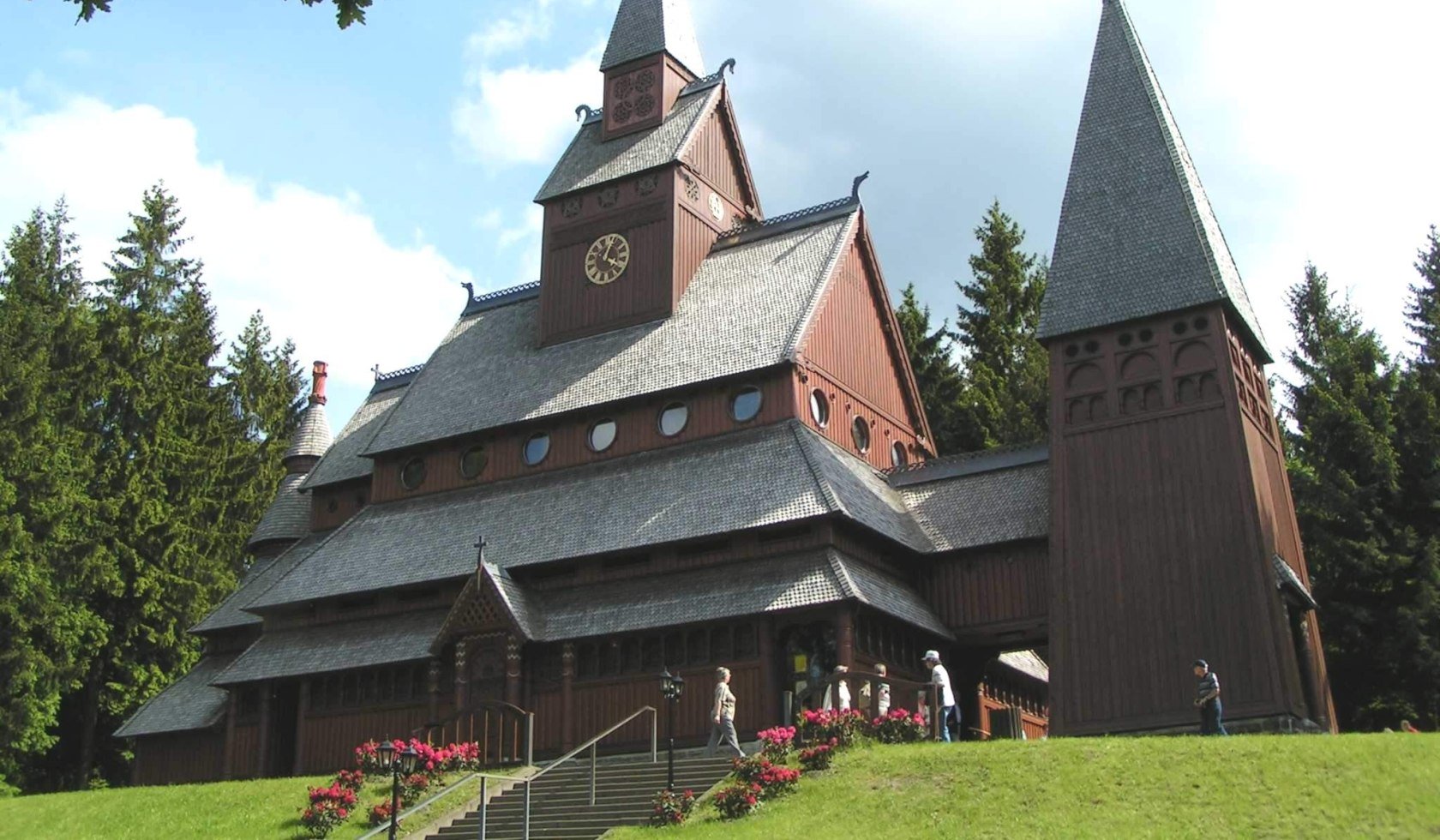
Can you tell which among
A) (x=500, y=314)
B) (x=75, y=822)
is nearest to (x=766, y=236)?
(x=500, y=314)

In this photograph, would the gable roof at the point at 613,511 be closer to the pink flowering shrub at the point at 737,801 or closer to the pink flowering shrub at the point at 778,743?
the pink flowering shrub at the point at 778,743

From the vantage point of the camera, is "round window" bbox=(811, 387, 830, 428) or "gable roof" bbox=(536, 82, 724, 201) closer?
"round window" bbox=(811, 387, 830, 428)

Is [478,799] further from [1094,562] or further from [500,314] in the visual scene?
[500,314]

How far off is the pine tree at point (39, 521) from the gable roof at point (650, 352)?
391 inches

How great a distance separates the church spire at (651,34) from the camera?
43375 millimetres

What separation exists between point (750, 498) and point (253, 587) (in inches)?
661

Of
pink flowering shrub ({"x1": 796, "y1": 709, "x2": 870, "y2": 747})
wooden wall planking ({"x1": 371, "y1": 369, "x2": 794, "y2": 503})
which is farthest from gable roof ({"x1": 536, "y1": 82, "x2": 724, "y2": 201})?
pink flowering shrub ({"x1": 796, "y1": 709, "x2": 870, "y2": 747})

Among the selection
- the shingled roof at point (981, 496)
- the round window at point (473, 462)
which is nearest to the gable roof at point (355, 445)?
the round window at point (473, 462)

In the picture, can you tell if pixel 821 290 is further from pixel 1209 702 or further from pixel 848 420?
pixel 1209 702

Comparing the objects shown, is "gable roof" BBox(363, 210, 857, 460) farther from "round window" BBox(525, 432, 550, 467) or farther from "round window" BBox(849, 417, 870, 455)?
"round window" BBox(849, 417, 870, 455)

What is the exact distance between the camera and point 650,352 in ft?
125

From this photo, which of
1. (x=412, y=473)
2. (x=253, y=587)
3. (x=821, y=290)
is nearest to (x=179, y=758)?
(x=253, y=587)

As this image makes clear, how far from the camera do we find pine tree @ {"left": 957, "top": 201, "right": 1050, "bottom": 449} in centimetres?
5295

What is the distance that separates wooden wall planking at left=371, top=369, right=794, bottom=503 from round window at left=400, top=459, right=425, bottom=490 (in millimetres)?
133
